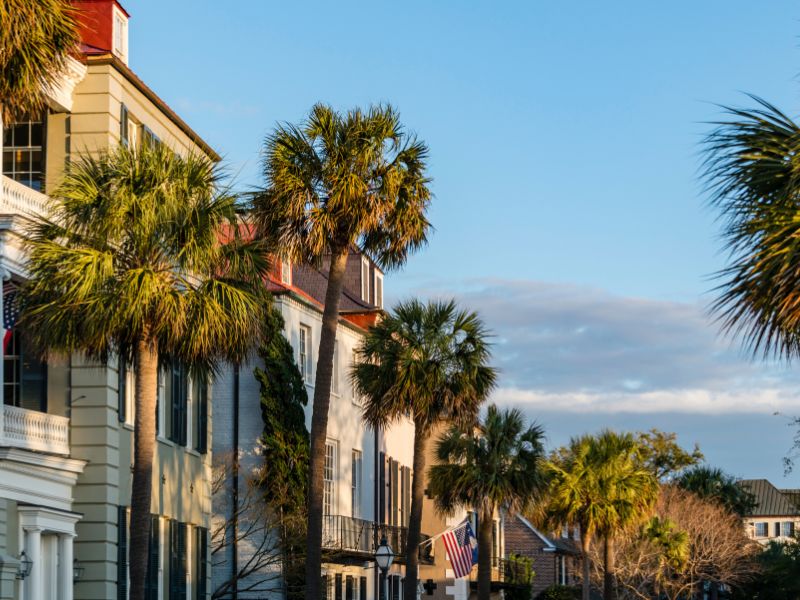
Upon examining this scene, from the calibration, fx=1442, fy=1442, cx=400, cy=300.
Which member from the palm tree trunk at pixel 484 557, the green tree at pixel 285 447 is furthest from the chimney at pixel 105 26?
the palm tree trunk at pixel 484 557

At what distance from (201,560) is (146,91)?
1100cm

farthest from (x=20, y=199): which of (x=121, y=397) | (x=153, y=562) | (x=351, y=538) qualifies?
(x=351, y=538)

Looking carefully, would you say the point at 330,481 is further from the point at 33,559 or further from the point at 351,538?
the point at 33,559

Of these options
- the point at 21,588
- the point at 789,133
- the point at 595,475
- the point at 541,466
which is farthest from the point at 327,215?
the point at 595,475

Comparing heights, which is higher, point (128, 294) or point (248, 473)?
point (128, 294)

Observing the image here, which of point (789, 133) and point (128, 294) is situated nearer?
point (789, 133)

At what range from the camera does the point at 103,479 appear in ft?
88.0

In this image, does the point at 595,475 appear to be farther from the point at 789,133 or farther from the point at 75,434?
the point at 789,133

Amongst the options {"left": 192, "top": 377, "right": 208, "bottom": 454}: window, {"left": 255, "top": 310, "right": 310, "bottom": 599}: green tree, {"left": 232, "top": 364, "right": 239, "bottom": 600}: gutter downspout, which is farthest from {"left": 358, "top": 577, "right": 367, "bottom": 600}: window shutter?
{"left": 192, "top": 377, "right": 208, "bottom": 454}: window

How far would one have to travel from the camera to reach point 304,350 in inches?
1715

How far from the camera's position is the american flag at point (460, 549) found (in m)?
48.1

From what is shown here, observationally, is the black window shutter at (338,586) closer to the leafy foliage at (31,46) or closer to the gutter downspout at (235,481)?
the gutter downspout at (235,481)

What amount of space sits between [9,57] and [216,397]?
71.7ft

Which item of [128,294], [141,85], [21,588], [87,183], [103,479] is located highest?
[141,85]
